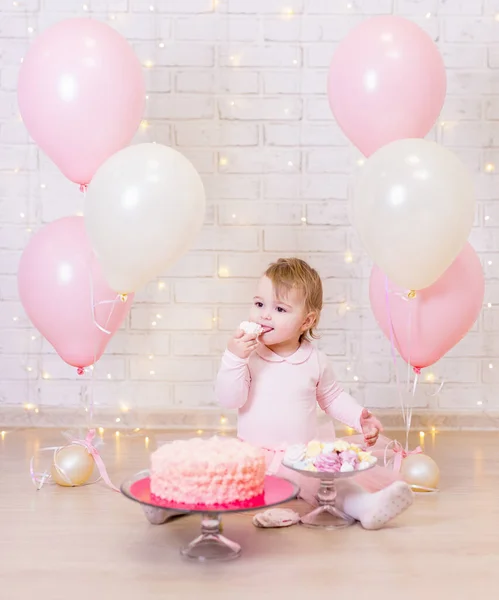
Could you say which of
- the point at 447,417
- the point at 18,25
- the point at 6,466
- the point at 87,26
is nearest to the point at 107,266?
the point at 87,26

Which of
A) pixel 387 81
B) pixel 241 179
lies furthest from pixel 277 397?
pixel 241 179

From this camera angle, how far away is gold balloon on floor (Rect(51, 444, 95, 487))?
2.42 m

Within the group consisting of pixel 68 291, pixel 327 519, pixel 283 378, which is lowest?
pixel 327 519

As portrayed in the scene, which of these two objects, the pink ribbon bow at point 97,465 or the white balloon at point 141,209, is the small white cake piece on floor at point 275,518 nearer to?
the pink ribbon bow at point 97,465

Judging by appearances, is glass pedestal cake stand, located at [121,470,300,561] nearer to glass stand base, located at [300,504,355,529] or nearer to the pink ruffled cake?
the pink ruffled cake

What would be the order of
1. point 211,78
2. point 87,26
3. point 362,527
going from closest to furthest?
point 362,527 < point 87,26 < point 211,78

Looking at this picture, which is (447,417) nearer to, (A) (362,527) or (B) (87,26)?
(A) (362,527)

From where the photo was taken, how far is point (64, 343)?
2.42m

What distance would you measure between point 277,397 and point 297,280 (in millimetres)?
325

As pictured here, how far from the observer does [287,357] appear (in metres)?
2.43

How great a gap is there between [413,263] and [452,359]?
115cm

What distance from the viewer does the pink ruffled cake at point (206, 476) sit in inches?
69.3

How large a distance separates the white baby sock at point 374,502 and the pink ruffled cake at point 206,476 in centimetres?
34

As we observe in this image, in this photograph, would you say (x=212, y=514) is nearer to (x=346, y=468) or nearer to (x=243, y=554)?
(x=243, y=554)
